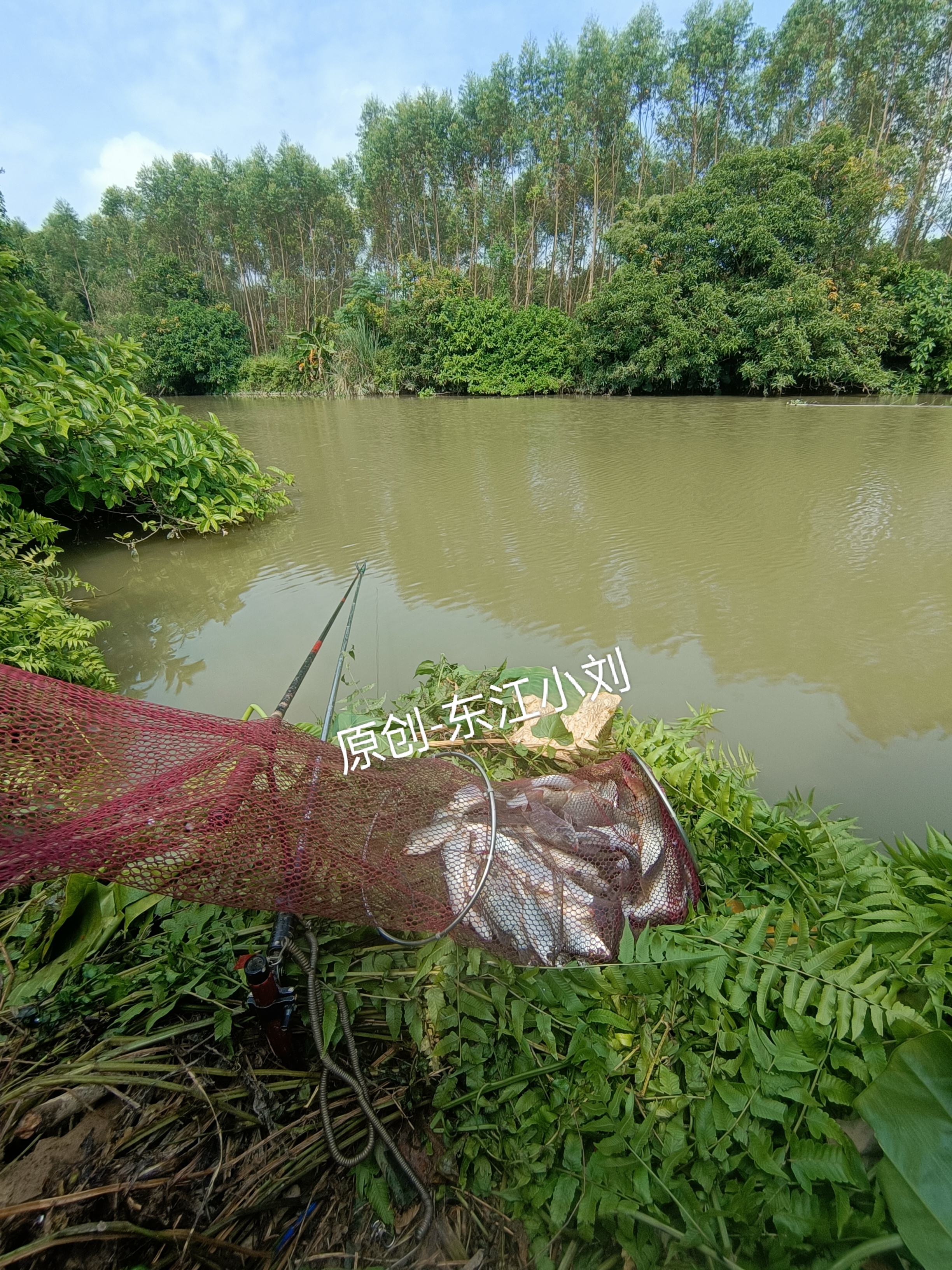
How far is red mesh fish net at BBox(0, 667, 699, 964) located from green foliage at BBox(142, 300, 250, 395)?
2728cm

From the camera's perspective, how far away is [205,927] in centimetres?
165

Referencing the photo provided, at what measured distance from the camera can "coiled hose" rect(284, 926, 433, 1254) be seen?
115cm

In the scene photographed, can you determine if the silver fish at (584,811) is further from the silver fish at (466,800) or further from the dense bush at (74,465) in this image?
the dense bush at (74,465)

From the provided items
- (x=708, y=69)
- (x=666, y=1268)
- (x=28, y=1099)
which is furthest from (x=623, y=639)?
(x=708, y=69)

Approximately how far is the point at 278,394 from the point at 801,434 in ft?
68.5

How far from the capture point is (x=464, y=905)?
153 centimetres

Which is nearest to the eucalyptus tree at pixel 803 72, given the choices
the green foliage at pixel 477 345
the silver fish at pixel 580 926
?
the green foliage at pixel 477 345

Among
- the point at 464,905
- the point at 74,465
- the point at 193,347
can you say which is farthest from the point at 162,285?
the point at 464,905

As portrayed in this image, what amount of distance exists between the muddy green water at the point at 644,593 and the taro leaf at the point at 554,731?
72cm

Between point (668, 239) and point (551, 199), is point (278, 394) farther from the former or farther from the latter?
point (668, 239)

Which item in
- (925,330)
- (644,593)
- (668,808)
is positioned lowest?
(644,593)

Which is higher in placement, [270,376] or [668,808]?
[270,376]

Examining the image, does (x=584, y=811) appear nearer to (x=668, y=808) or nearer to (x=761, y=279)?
(x=668, y=808)

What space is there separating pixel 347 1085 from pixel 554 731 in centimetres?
144
